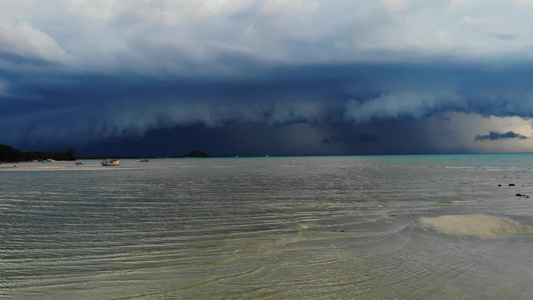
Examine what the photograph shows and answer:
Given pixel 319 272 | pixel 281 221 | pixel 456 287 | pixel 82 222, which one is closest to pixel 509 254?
pixel 456 287

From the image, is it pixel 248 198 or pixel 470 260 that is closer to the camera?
pixel 470 260

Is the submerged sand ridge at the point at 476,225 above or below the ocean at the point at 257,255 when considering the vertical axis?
below

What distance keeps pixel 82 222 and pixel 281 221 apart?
12.6 metres

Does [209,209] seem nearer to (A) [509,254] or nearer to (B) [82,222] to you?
(B) [82,222]

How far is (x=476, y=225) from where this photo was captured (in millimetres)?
21781

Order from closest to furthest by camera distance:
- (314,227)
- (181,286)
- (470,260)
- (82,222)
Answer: (181,286) < (470,260) < (314,227) < (82,222)

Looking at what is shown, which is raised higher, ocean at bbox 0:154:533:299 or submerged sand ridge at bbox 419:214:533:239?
ocean at bbox 0:154:533:299

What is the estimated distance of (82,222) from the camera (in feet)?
75.5

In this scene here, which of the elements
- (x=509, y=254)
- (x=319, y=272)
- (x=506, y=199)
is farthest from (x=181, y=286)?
(x=506, y=199)

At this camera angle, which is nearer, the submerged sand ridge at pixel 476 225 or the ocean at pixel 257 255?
the ocean at pixel 257 255

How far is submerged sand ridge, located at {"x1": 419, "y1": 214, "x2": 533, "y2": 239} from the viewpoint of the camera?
19927 mm

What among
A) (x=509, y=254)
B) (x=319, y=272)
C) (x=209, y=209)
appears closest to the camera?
(x=319, y=272)

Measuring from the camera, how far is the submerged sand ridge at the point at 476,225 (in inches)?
785

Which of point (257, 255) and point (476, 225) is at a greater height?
point (257, 255)
